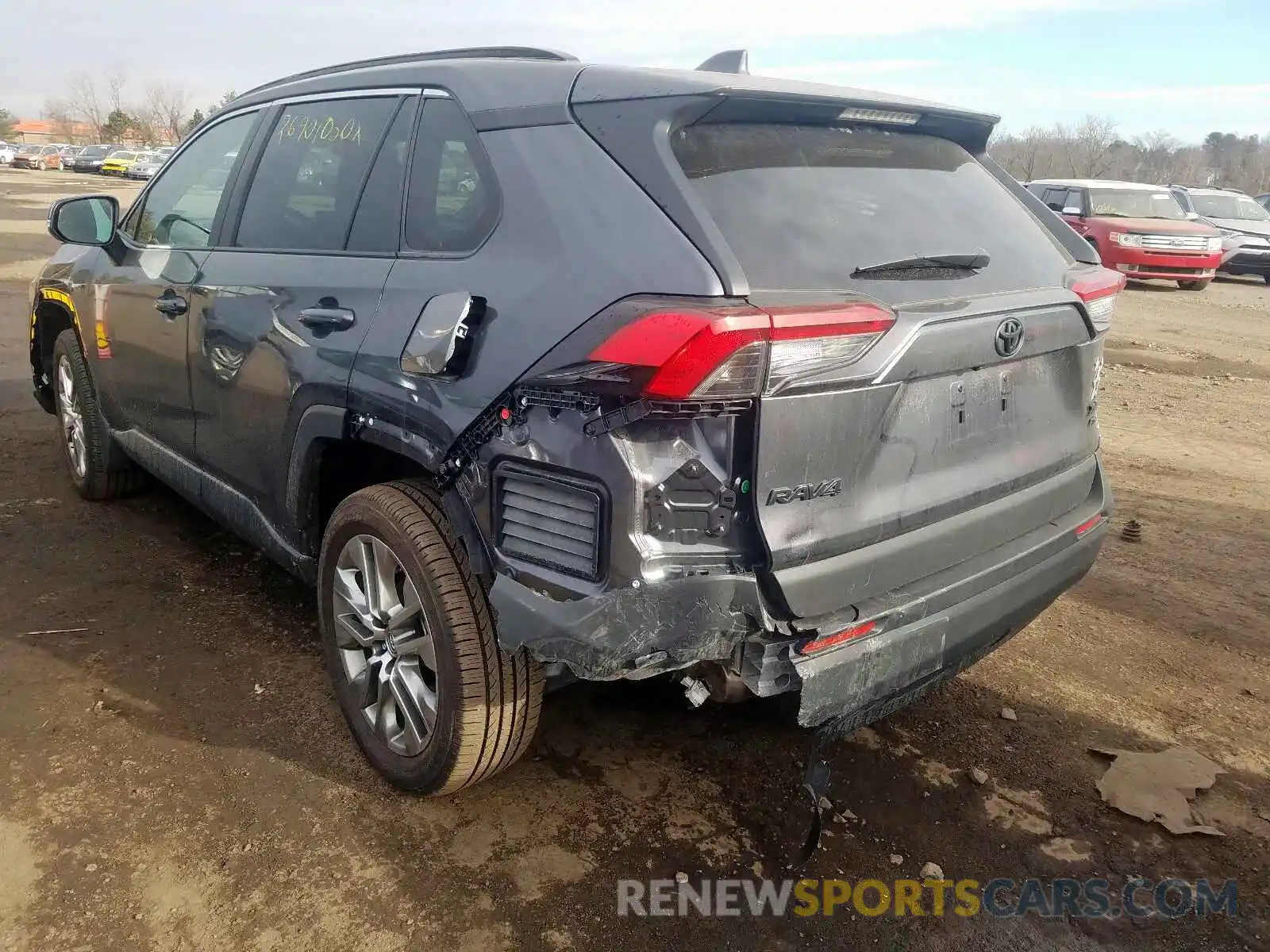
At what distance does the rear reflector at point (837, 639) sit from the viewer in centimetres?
Answer: 207

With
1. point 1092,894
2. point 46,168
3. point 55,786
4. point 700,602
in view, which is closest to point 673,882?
point 700,602

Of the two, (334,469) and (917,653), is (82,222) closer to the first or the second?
(334,469)

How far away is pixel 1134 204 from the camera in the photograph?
52.5ft

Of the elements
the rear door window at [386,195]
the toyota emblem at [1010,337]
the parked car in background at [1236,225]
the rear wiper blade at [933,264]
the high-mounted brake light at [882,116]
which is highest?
the high-mounted brake light at [882,116]

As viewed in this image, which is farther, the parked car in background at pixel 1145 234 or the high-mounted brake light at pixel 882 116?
the parked car in background at pixel 1145 234

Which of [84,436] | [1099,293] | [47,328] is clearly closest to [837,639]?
[1099,293]

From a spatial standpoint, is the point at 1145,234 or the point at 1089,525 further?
the point at 1145,234

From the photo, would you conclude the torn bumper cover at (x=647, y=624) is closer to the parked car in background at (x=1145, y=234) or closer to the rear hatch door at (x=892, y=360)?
the rear hatch door at (x=892, y=360)

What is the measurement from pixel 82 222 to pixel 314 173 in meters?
1.55

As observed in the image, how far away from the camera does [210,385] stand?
3348mm

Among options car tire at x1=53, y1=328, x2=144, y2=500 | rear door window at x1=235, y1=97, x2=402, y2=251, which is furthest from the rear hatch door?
car tire at x1=53, y1=328, x2=144, y2=500

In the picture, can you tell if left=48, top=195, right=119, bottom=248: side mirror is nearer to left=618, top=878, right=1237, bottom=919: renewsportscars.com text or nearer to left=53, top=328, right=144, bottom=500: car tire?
left=53, top=328, right=144, bottom=500: car tire

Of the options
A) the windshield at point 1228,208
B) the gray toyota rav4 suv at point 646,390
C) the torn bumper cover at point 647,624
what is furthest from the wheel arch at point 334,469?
the windshield at point 1228,208

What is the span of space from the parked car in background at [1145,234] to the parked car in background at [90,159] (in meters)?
47.0
